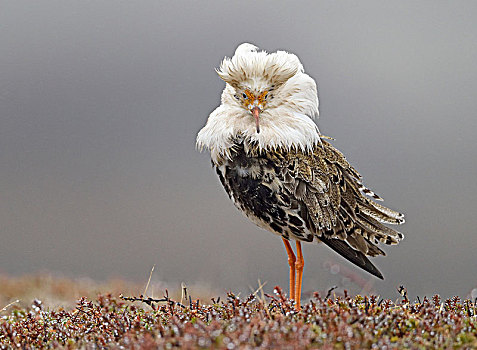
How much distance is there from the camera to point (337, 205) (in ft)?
20.0

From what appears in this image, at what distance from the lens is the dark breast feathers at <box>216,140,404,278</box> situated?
5707 mm

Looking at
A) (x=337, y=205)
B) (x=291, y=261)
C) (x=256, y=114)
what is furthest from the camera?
(x=291, y=261)

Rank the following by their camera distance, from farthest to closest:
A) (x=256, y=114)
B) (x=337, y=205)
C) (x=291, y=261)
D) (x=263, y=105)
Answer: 1. (x=291, y=261)
2. (x=337, y=205)
3. (x=263, y=105)
4. (x=256, y=114)

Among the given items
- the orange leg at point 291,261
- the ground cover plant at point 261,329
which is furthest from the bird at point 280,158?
the ground cover plant at point 261,329

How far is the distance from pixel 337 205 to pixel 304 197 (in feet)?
1.76

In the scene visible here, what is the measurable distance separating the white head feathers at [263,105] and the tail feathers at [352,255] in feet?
3.80

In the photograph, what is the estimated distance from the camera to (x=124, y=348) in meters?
3.74

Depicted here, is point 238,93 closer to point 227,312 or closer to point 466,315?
point 227,312

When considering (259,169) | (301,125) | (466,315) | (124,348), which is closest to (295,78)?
(301,125)

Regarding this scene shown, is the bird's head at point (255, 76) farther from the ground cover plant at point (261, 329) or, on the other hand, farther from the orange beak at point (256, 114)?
the ground cover plant at point (261, 329)

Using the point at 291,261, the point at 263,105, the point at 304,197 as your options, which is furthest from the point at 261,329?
the point at 291,261

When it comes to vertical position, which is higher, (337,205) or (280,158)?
(280,158)

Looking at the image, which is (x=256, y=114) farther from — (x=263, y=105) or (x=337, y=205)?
(x=337, y=205)

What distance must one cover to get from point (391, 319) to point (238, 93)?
9.54ft
